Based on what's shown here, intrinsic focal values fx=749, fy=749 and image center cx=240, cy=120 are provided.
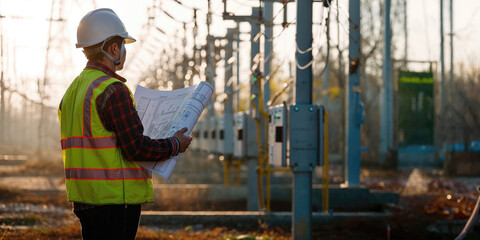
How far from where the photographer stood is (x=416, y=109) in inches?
977

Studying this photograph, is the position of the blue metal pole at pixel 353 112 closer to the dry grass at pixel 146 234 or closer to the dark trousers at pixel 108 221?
the dry grass at pixel 146 234

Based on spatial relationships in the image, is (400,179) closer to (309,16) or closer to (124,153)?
(309,16)

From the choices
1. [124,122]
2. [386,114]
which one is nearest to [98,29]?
[124,122]

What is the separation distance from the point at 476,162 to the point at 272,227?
15.1 meters

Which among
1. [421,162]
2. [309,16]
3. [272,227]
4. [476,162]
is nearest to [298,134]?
[309,16]

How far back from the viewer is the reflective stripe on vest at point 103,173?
3916 millimetres

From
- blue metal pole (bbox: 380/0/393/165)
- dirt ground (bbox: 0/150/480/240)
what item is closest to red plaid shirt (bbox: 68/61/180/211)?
dirt ground (bbox: 0/150/480/240)

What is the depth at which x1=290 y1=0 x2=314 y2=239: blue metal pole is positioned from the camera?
25.2 ft

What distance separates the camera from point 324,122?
7875 millimetres

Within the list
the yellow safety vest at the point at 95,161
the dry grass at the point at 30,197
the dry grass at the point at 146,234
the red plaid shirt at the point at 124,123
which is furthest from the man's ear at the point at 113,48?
the dry grass at the point at 30,197

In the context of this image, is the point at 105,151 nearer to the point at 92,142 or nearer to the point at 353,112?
the point at 92,142

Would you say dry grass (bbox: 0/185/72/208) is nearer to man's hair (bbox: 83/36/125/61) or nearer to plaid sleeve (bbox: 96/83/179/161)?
man's hair (bbox: 83/36/125/61)

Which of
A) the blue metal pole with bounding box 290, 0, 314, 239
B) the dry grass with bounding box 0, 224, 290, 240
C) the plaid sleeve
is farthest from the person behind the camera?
the dry grass with bounding box 0, 224, 290, 240

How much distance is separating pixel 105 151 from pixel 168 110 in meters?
0.61
